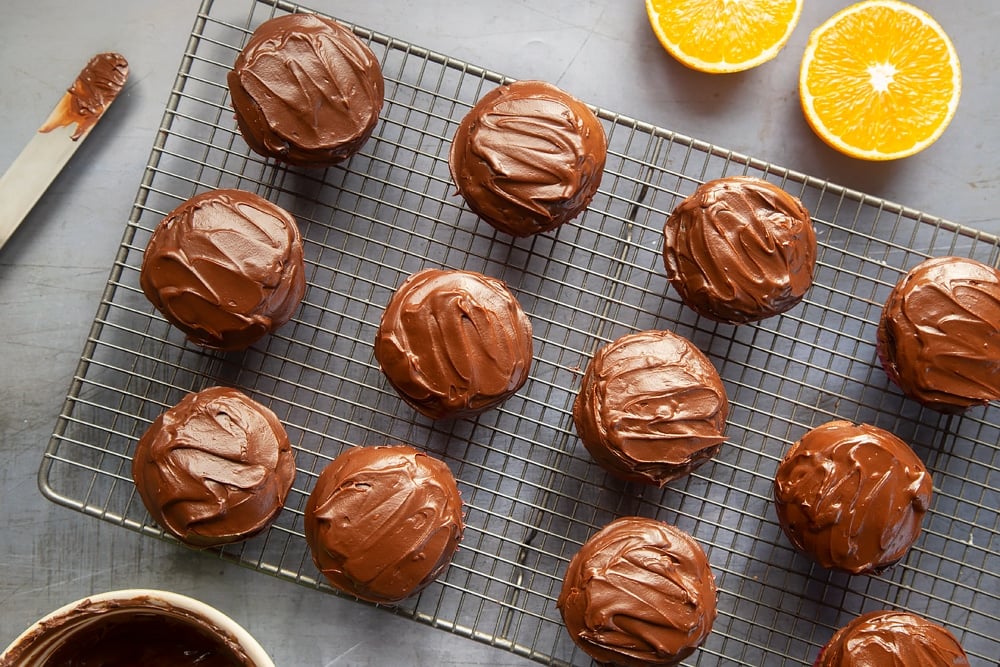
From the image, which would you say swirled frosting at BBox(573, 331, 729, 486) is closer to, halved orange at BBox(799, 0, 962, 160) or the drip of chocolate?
halved orange at BBox(799, 0, 962, 160)

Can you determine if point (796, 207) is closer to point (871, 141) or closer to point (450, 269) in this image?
point (871, 141)

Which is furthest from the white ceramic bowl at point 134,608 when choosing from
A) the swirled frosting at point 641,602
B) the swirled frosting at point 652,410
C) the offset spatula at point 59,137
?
the offset spatula at point 59,137

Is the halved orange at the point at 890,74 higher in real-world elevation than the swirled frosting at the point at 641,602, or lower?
higher

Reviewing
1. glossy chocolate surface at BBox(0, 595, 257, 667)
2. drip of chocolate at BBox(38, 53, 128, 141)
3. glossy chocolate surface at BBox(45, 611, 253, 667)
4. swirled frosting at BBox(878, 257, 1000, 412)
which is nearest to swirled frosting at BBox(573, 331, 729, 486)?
swirled frosting at BBox(878, 257, 1000, 412)

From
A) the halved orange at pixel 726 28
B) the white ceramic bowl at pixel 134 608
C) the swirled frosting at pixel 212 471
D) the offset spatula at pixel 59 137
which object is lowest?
the white ceramic bowl at pixel 134 608

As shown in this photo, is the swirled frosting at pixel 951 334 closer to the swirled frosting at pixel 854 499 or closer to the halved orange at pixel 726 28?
the swirled frosting at pixel 854 499

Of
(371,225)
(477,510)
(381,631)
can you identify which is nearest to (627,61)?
(371,225)
